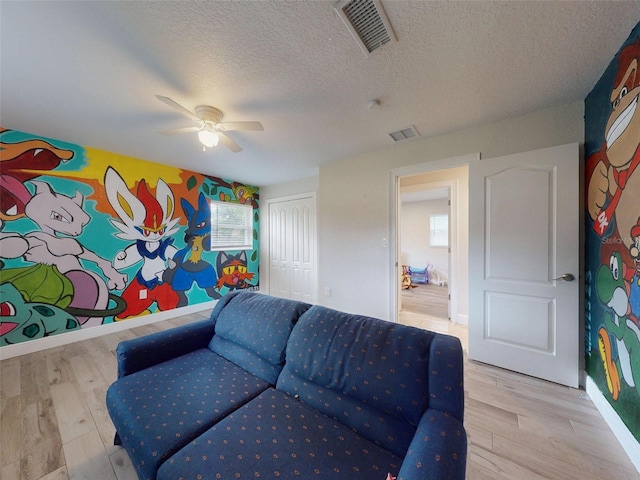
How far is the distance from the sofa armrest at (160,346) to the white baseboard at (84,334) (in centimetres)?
222

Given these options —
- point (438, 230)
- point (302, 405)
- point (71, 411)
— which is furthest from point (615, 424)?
point (438, 230)

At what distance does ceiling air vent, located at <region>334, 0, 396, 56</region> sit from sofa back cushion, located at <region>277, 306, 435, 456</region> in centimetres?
163

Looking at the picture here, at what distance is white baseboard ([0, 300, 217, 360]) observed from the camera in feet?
7.92

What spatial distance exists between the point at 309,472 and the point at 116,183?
3.84 metres

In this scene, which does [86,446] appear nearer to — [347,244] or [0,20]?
[0,20]

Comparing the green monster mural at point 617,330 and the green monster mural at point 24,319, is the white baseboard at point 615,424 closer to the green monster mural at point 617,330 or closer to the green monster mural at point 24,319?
the green monster mural at point 617,330

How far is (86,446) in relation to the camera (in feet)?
4.54

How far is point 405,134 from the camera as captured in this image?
2.50 meters

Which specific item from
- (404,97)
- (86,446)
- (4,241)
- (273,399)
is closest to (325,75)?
(404,97)

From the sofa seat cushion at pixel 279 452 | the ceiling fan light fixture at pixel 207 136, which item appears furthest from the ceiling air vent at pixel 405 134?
the sofa seat cushion at pixel 279 452

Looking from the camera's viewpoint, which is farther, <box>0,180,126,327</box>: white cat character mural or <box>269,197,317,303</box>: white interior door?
<box>269,197,317,303</box>: white interior door

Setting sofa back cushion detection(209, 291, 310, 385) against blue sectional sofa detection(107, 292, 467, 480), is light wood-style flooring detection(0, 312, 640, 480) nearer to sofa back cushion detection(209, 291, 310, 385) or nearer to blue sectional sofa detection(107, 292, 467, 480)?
blue sectional sofa detection(107, 292, 467, 480)

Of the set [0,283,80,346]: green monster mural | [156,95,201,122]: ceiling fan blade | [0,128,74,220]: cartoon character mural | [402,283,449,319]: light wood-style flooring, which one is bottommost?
[402,283,449,319]: light wood-style flooring

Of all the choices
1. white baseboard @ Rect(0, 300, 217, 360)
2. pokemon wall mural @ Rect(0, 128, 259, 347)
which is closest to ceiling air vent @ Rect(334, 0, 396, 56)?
pokemon wall mural @ Rect(0, 128, 259, 347)
